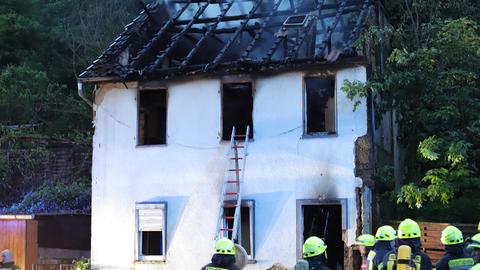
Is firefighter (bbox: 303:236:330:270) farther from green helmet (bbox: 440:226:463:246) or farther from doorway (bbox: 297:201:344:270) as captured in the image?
doorway (bbox: 297:201:344:270)

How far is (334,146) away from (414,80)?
2260 mm

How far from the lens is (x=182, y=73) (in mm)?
14164

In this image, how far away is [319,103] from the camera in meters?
13.8

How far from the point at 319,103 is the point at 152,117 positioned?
397 cm

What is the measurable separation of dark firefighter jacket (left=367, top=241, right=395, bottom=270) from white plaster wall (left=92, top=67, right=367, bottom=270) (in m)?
5.15

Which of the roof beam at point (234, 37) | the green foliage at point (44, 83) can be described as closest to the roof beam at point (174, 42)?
the roof beam at point (234, 37)

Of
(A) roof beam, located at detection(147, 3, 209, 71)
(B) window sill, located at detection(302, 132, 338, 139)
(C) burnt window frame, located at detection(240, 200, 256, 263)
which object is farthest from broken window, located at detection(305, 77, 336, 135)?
(A) roof beam, located at detection(147, 3, 209, 71)

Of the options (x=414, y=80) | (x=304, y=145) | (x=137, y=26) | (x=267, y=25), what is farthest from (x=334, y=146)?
(x=137, y=26)

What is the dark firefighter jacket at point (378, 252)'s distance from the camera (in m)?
7.42

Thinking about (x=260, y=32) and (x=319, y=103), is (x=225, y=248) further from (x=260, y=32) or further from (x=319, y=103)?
(x=260, y=32)

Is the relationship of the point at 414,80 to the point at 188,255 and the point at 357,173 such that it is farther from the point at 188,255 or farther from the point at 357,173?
the point at 188,255

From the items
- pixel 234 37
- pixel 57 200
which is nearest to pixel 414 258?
pixel 234 37

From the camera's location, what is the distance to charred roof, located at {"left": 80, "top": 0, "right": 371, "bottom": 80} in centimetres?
1391

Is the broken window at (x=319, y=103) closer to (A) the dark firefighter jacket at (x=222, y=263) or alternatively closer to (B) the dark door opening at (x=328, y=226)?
(B) the dark door opening at (x=328, y=226)
